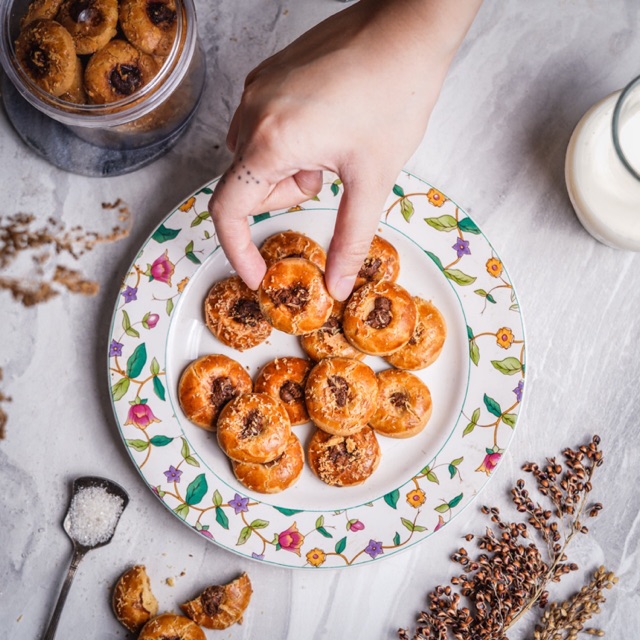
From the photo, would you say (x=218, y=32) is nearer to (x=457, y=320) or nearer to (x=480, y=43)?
(x=480, y=43)

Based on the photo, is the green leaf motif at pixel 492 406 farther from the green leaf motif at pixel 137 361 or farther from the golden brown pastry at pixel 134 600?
the golden brown pastry at pixel 134 600

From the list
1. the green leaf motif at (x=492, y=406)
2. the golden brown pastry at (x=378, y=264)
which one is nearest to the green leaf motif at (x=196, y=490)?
the golden brown pastry at (x=378, y=264)

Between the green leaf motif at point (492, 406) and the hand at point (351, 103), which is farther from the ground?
the hand at point (351, 103)

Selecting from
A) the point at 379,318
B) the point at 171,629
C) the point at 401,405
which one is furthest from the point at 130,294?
the point at 171,629

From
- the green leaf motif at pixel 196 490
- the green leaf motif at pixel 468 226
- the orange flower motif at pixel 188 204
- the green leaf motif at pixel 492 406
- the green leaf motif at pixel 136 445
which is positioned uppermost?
the green leaf motif at pixel 468 226

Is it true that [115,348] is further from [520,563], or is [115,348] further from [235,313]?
[520,563]
